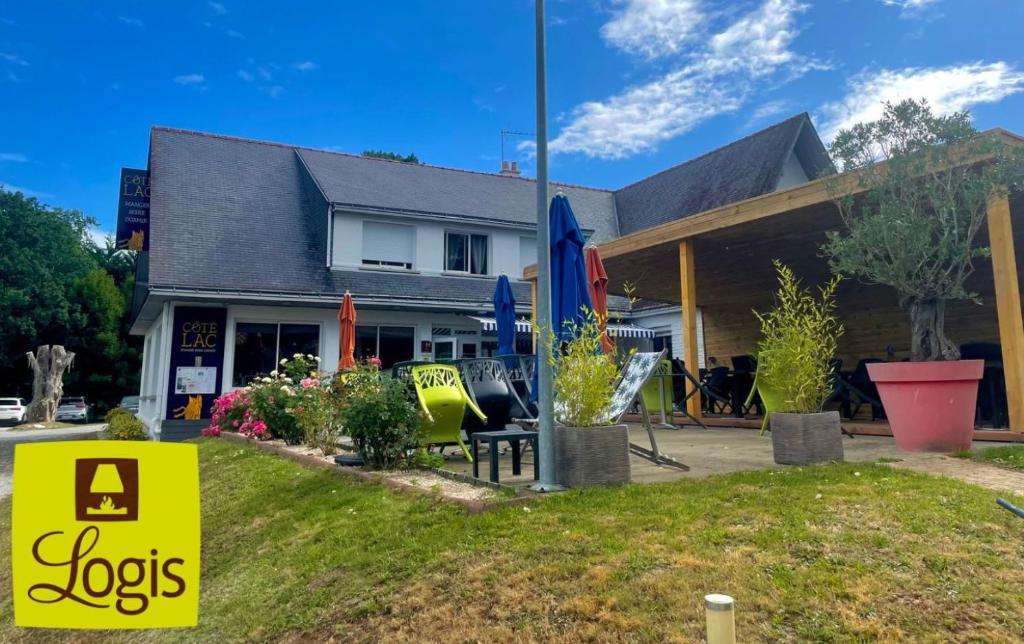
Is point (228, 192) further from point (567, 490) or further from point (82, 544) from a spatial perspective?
point (82, 544)

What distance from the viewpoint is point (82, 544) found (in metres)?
2.12

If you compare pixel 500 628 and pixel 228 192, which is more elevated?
pixel 228 192

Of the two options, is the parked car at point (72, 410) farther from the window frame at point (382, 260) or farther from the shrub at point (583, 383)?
the shrub at point (583, 383)

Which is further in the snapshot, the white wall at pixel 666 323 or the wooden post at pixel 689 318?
the white wall at pixel 666 323

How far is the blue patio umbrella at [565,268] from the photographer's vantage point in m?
5.96

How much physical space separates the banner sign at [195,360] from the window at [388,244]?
166 inches

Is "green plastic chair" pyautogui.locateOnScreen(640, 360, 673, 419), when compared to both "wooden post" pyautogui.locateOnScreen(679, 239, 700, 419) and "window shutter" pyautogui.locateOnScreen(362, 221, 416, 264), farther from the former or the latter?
"window shutter" pyautogui.locateOnScreen(362, 221, 416, 264)

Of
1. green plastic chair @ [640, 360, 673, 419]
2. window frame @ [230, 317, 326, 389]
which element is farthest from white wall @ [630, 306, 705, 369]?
window frame @ [230, 317, 326, 389]

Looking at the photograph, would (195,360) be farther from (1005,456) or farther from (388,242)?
(1005,456)

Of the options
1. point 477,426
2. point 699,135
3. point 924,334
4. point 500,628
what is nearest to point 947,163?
point 924,334

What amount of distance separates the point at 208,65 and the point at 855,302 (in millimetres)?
18542

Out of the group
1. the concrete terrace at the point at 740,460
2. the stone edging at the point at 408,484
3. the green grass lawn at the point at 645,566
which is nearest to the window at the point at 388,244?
the stone edging at the point at 408,484

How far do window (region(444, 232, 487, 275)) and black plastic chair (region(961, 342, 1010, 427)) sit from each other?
1228cm

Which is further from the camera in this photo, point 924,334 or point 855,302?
point 855,302
